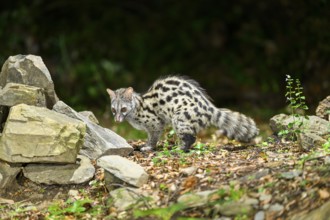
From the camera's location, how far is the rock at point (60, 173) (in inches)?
314

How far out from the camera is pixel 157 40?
68.0 feet

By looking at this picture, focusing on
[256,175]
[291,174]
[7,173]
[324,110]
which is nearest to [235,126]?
[324,110]

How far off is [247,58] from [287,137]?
10758 millimetres

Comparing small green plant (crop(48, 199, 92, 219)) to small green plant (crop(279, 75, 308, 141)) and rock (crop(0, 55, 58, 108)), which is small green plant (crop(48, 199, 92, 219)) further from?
small green plant (crop(279, 75, 308, 141))

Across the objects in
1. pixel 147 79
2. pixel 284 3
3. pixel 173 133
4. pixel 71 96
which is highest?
pixel 284 3

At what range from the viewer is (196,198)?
265 inches

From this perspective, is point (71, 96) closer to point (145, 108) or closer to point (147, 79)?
point (147, 79)

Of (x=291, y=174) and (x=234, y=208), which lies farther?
(x=291, y=174)

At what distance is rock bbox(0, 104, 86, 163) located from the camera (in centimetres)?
783

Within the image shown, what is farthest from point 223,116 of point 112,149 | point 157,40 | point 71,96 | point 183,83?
point 157,40

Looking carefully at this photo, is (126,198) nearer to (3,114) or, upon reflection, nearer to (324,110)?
(3,114)

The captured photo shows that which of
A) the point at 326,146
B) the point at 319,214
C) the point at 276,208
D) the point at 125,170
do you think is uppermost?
the point at 326,146

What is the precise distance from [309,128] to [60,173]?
3.09 meters

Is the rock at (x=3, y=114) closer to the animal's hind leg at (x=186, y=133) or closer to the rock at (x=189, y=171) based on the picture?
the animal's hind leg at (x=186, y=133)
